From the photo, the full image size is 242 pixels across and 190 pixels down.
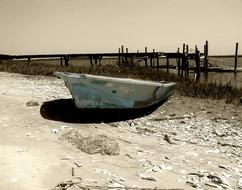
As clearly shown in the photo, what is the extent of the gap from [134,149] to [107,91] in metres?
3.18

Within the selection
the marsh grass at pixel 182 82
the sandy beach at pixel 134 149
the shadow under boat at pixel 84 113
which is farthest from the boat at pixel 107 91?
the marsh grass at pixel 182 82

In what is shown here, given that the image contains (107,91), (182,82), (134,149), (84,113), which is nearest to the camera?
(134,149)

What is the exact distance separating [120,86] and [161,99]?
225 cm

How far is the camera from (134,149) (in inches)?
333

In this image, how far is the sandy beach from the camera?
6668 millimetres

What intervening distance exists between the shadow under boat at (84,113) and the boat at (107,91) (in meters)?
0.18

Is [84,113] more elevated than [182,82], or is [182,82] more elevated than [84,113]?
[182,82]

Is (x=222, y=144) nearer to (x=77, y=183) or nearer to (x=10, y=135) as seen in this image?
(x=77, y=183)

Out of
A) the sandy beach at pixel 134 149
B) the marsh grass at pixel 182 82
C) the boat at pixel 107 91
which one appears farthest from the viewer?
the marsh grass at pixel 182 82

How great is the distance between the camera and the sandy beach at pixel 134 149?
6.67 meters

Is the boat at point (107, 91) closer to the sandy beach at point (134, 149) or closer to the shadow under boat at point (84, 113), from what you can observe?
the shadow under boat at point (84, 113)

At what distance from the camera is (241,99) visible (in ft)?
45.8

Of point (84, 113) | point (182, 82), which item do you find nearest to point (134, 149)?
point (84, 113)

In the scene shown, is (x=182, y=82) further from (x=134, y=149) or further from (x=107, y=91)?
(x=134, y=149)
